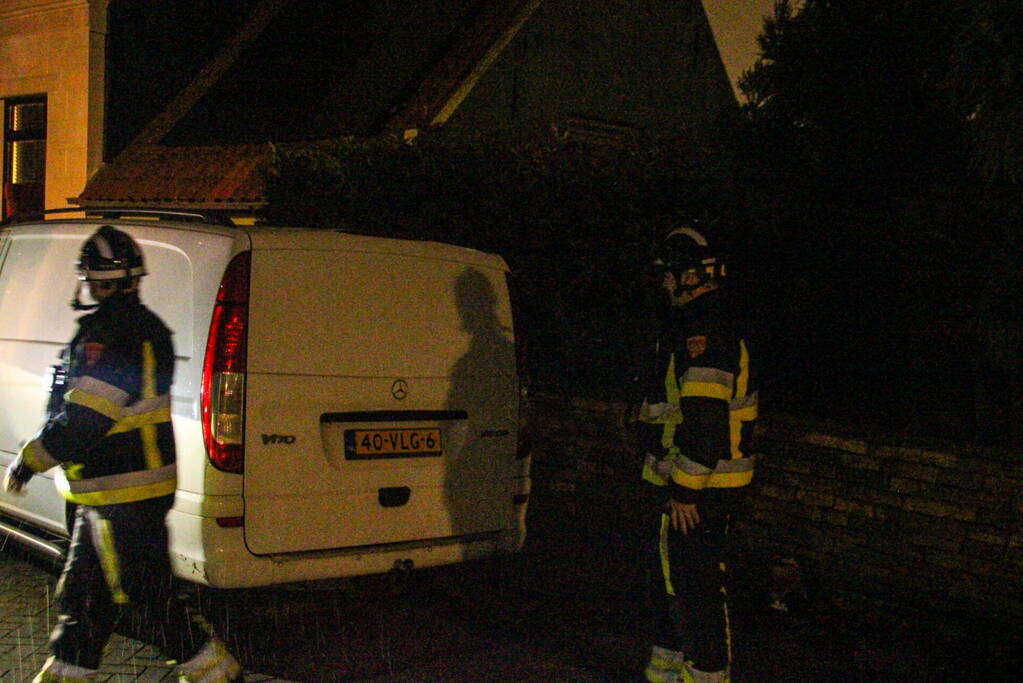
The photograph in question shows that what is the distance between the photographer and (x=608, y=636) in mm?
5645

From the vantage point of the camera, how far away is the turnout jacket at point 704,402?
445 centimetres

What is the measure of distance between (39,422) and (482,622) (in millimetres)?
2557

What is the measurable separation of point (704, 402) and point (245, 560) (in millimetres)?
2084

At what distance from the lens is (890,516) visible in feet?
20.0

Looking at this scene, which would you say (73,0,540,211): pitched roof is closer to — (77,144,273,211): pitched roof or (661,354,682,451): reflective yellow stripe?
(77,144,273,211): pitched roof

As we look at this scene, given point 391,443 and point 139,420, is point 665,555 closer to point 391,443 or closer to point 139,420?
point 391,443

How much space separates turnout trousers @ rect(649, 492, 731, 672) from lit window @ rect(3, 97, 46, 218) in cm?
1586

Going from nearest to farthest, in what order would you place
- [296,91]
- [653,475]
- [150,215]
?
[653,475] → [150,215] → [296,91]

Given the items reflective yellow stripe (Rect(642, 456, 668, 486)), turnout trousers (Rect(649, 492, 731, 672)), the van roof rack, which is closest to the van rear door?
the van roof rack

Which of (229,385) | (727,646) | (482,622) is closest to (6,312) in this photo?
(229,385)

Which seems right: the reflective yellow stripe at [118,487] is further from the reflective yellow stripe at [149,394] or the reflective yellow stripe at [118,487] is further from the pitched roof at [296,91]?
the pitched roof at [296,91]

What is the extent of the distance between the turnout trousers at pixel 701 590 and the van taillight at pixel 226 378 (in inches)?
75.9

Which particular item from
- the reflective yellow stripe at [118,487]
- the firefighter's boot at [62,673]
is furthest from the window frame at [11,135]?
the firefighter's boot at [62,673]

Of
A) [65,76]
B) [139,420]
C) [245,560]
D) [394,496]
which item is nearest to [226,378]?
[139,420]
